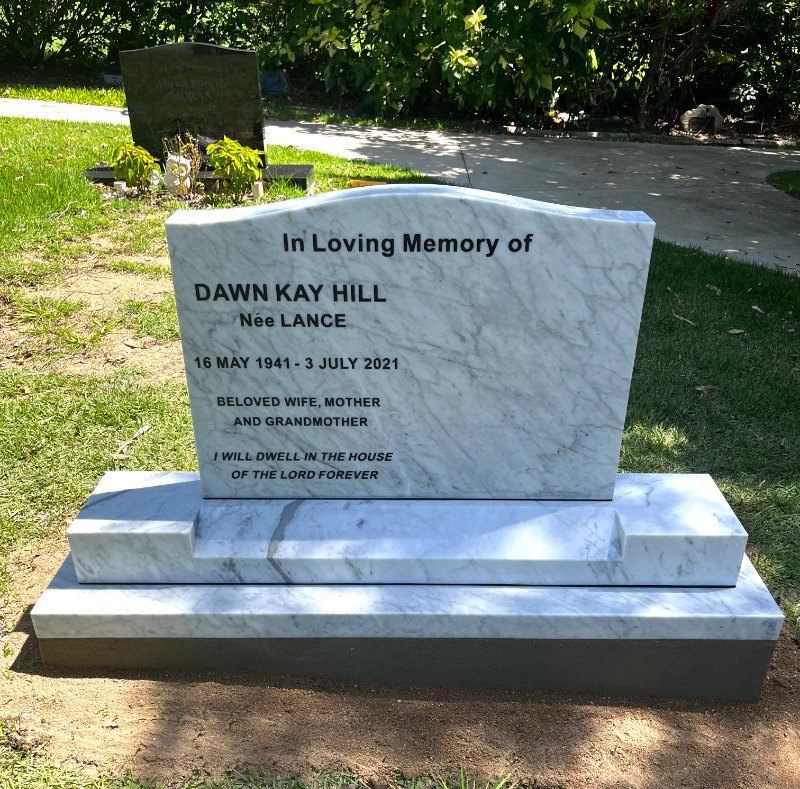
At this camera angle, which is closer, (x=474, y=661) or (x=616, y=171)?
(x=474, y=661)

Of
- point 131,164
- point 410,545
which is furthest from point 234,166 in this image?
point 410,545

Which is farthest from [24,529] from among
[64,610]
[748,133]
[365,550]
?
[748,133]

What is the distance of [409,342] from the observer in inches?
103

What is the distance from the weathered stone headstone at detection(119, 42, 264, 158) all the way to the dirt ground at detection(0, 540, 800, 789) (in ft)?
20.2

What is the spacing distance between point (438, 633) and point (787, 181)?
28.7 ft

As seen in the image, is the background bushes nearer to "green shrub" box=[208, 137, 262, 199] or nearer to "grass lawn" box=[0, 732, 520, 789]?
"green shrub" box=[208, 137, 262, 199]

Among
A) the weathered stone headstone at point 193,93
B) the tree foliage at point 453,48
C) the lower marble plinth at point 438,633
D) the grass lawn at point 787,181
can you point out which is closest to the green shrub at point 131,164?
the weathered stone headstone at point 193,93

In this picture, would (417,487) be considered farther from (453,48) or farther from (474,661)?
(453,48)

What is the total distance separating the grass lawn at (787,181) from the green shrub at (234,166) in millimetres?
5991

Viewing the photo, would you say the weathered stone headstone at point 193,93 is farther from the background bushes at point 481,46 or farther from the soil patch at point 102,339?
the background bushes at point 481,46

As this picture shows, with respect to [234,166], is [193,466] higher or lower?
lower

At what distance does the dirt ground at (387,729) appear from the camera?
2.40 metres

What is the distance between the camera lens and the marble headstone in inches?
96.8

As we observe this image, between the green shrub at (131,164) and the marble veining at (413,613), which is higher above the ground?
the green shrub at (131,164)
